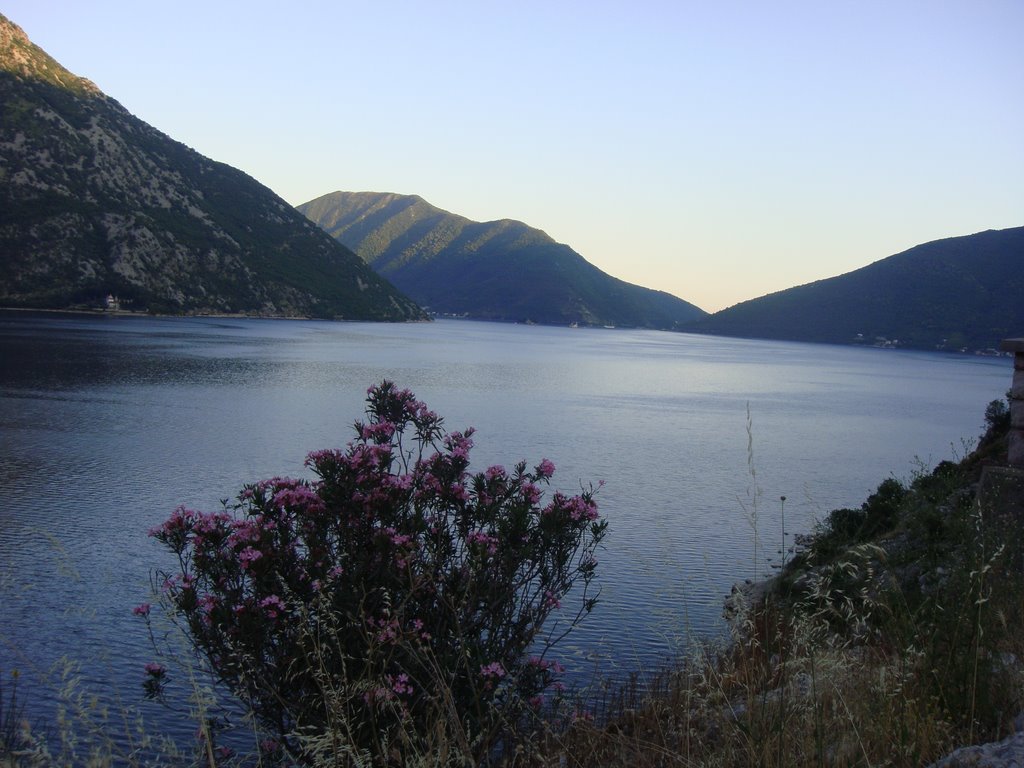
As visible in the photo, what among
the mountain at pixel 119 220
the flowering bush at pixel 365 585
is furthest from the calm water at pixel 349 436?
the mountain at pixel 119 220

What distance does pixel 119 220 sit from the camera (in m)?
111

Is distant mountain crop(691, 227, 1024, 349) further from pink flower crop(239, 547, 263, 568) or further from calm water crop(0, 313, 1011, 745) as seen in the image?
pink flower crop(239, 547, 263, 568)

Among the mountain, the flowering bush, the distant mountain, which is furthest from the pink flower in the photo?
the distant mountain

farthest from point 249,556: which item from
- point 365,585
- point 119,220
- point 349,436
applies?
point 119,220

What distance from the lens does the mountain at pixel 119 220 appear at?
10144 cm

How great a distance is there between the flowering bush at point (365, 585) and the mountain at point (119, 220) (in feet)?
350

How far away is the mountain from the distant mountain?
109990 mm

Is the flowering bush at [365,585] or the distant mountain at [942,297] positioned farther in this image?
the distant mountain at [942,297]

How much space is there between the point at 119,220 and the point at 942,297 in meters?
144

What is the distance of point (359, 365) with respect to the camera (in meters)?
69.1

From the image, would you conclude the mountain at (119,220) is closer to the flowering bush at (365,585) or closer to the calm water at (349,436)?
the calm water at (349,436)

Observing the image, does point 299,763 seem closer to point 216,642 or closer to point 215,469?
point 216,642

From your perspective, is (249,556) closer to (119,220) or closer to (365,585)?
(365,585)

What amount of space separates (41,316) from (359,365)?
4632 centimetres
